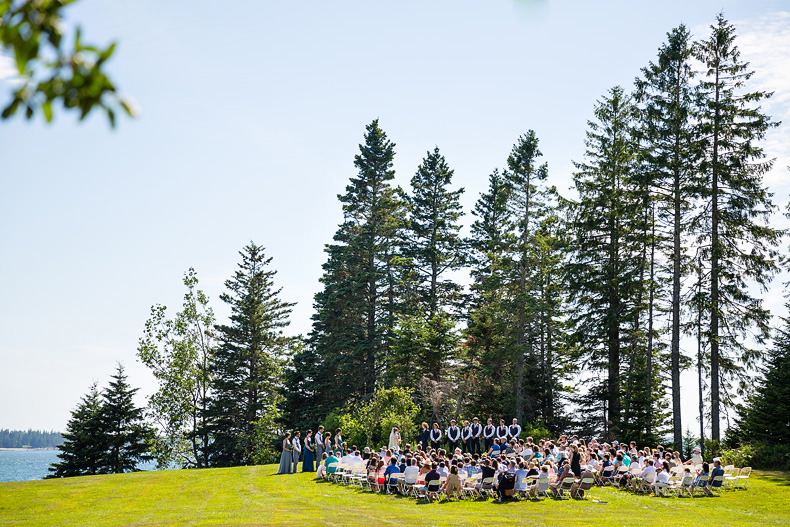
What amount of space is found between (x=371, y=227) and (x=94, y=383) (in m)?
20.9

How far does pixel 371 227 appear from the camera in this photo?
4697cm

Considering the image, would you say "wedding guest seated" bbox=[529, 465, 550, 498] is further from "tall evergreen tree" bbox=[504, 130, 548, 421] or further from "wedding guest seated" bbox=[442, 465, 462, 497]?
"tall evergreen tree" bbox=[504, 130, 548, 421]

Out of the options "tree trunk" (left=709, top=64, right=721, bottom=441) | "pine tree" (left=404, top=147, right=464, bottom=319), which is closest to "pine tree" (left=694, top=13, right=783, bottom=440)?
"tree trunk" (left=709, top=64, right=721, bottom=441)

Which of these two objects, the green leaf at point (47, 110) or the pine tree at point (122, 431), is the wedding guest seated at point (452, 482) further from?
the pine tree at point (122, 431)

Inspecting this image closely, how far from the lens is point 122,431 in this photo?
43625 millimetres

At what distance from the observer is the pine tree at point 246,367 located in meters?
49.2

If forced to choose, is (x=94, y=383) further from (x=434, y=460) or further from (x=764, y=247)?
(x=764, y=247)

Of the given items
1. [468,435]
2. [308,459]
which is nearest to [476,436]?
[468,435]

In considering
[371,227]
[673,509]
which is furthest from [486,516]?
[371,227]

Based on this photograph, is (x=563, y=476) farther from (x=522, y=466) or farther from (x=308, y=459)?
(x=308, y=459)

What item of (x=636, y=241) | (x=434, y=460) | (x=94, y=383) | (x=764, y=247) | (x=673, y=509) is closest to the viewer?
(x=673, y=509)

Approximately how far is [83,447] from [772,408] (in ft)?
124

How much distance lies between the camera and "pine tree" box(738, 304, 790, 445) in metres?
27.1

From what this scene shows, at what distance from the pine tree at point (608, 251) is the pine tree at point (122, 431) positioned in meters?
28.0
